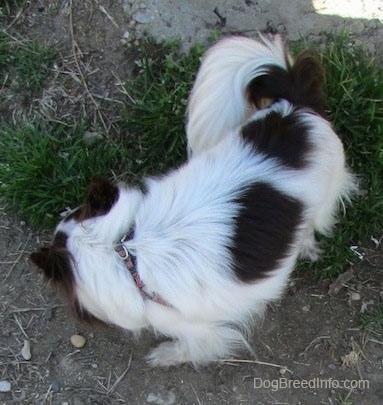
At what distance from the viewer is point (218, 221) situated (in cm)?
221

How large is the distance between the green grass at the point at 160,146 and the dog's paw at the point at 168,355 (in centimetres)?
77

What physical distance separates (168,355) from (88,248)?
2.99 ft

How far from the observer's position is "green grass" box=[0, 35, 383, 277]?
303 cm

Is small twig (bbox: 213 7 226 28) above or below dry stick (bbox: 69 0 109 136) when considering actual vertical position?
above

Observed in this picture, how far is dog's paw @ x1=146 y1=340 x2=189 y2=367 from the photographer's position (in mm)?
2822

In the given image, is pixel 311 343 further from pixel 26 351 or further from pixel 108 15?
pixel 108 15

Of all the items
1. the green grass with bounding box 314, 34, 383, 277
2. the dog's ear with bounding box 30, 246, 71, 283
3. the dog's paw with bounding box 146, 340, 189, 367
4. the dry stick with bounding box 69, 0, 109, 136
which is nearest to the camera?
the dog's ear with bounding box 30, 246, 71, 283

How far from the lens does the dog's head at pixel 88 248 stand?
7.06ft

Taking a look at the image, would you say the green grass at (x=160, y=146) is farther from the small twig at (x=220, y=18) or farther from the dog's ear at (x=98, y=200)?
the dog's ear at (x=98, y=200)

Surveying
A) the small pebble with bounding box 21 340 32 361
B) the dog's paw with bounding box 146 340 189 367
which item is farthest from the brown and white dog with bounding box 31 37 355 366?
the small pebble with bounding box 21 340 32 361

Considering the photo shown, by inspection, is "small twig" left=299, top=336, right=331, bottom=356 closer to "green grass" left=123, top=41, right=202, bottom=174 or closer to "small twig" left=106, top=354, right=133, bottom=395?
"small twig" left=106, top=354, right=133, bottom=395

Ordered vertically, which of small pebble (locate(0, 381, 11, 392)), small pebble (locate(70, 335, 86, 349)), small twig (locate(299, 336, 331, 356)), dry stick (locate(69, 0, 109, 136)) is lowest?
small pebble (locate(0, 381, 11, 392))

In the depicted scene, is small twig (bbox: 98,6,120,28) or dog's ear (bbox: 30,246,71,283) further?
small twig (bbox: 98,6,120,28)

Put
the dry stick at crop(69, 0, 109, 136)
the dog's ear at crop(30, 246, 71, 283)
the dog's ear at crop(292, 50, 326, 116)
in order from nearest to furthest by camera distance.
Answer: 1. the dog's ear at crop(30, 246, 71, 283)
2. the dog's ear at crop(292, 50, 326, 116)
3. the dry stick at crop(69, 0, 109, 136)
